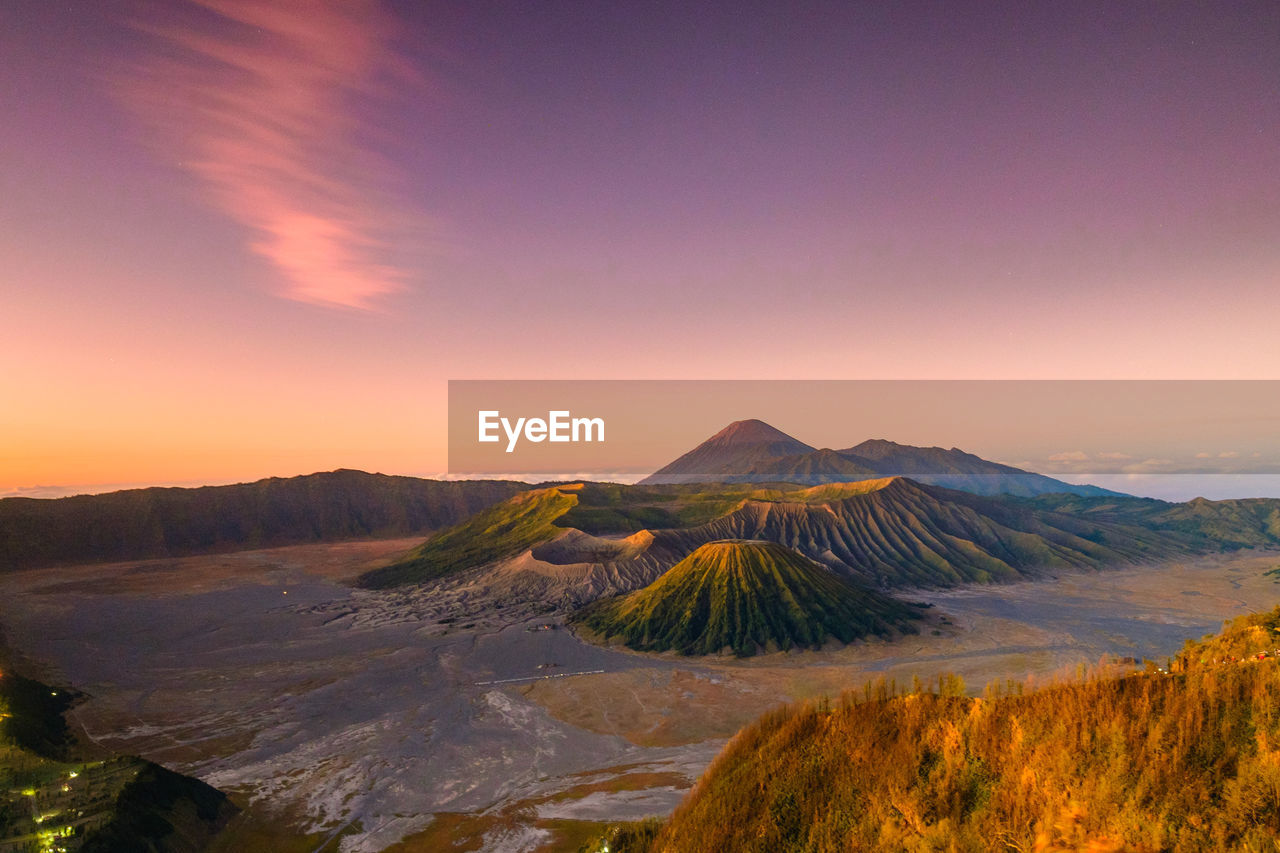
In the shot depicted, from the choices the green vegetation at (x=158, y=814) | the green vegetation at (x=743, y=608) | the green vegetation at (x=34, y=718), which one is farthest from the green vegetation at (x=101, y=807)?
the green vegetation at (x=743, y=608)

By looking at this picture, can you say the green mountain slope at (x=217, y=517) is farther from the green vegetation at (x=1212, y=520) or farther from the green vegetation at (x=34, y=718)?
the green vegetation at (x=1212, y=520)

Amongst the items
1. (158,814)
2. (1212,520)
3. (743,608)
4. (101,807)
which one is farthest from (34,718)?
(1212,520)

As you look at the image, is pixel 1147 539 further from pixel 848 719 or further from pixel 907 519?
pixel 848 719

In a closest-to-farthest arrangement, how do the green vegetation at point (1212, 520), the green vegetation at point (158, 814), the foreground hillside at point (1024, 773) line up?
the foreground hillside at point (1024, 773)
the green vegetation at point (158, 814)
the green vegetation at point (1212, 520)

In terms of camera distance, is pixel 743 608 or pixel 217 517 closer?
pixel 743 608

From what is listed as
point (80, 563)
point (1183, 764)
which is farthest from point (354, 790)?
point (80, 563)

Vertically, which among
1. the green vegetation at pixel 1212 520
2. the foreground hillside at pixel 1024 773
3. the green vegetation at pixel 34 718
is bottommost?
the green vegetation at pixel 1212 520

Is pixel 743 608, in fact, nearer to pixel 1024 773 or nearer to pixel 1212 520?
pixel 1024 773
